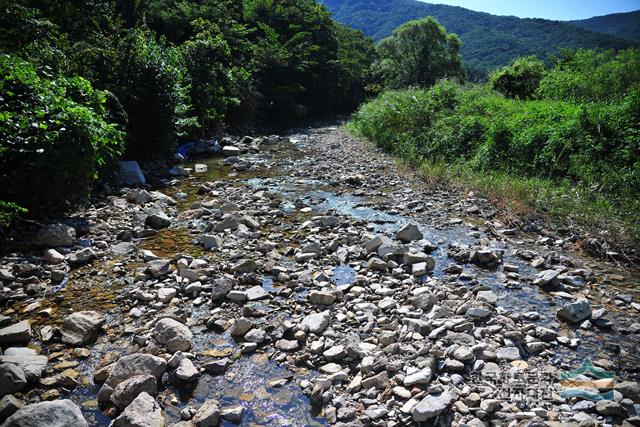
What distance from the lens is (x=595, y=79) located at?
640 inches

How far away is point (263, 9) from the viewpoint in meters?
31.4

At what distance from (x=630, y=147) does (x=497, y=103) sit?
22.5 ft

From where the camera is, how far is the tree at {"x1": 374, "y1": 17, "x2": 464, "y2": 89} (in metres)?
36.5

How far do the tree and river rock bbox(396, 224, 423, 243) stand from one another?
30.3 m

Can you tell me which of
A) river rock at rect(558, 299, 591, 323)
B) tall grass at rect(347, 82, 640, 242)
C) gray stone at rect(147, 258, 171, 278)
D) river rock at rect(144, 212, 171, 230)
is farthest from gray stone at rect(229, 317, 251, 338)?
tall grass at rect(347, 82, 640, 242)

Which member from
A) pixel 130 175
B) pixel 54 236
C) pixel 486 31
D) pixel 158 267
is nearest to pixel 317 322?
pixel 158 267

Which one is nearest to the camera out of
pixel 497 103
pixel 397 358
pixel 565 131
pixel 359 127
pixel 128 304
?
pixel 397 358

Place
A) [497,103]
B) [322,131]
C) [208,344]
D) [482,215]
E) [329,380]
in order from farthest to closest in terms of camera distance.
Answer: [322,131]
[497,103]
[482,215]
[208,344]
[329,380]

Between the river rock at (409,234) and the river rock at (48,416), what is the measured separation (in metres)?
5.72

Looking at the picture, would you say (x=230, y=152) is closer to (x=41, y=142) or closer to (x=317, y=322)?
(x=41, y=142)

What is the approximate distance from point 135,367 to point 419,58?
3886 centimetres

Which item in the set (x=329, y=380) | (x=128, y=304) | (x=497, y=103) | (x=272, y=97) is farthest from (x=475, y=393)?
(x=272, y=97)

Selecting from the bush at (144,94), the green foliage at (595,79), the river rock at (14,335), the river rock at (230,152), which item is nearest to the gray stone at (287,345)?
the river rock at (14,335)

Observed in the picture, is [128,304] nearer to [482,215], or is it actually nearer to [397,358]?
[397,358]
